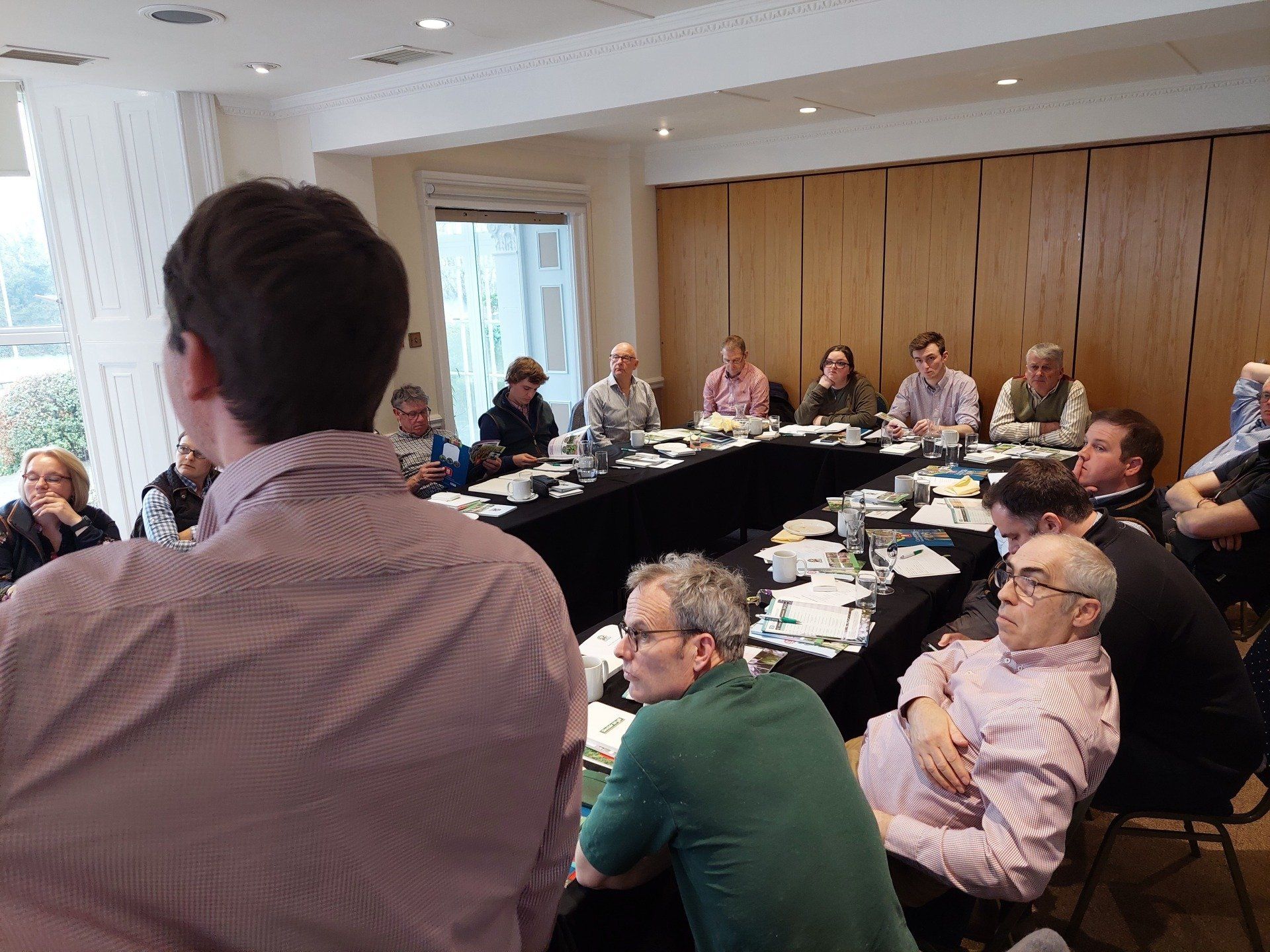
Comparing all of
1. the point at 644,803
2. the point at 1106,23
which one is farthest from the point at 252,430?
the point at 1106,23

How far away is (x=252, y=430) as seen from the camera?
0.64 meters

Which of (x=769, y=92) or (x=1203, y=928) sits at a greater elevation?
(x=769, y=92)

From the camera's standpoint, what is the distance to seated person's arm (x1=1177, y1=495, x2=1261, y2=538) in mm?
2822

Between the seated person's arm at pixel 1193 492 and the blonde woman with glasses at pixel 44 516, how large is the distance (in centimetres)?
380

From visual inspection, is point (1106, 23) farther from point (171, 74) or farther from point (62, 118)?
point (62, 118)

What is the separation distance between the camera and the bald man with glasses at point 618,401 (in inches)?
206

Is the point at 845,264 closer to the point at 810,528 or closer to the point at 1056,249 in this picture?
the point at 1056,249

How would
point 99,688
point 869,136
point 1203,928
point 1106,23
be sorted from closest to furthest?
point 99,688 < point 1203,928 < point 1106,23 < point 869,136

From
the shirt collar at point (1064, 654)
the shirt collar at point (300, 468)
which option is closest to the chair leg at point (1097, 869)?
the shirt collar at point (1064, 654)

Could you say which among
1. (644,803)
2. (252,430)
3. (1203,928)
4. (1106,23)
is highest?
(1106,23)

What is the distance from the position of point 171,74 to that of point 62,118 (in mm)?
882

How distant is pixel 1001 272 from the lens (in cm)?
577

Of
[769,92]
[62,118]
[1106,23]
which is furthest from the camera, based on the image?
[62,118]

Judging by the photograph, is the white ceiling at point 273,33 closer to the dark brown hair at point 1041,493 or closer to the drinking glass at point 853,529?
the drinking glass at point 853,529
